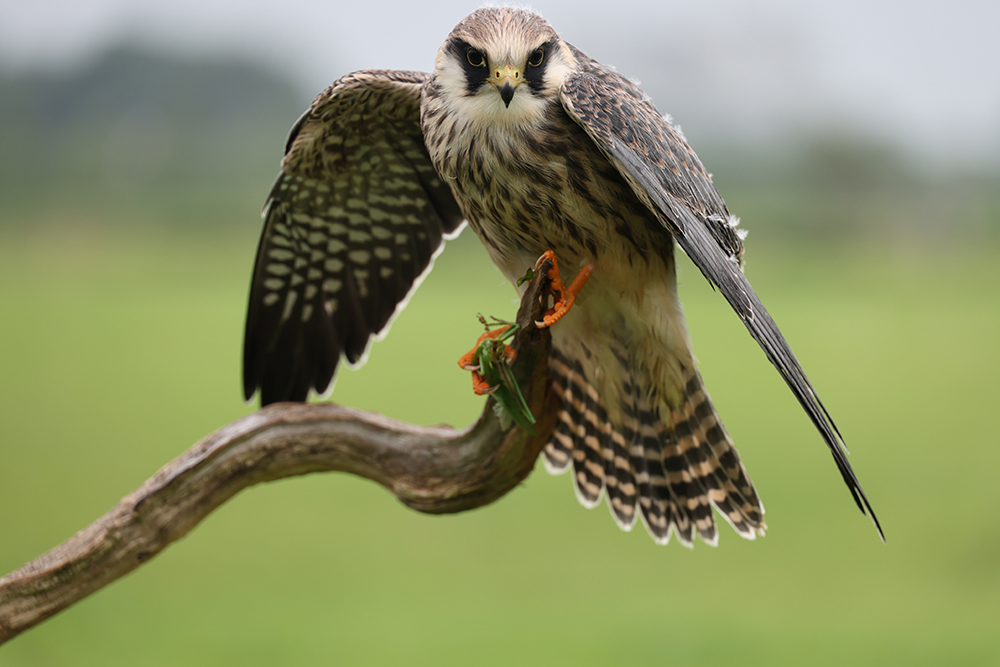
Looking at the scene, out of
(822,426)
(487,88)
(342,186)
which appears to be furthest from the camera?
(342,186)

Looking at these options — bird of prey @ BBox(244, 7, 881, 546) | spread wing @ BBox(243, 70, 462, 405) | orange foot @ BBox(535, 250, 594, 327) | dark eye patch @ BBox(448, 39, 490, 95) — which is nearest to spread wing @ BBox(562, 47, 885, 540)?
bird of prey @ BBox(244, 7, 881, 546)

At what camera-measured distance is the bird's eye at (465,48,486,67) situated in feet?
4.92

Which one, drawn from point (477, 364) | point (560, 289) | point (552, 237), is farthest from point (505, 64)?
point (477, 364)

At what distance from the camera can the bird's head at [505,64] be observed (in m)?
1.46

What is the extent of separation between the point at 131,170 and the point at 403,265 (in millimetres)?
4378

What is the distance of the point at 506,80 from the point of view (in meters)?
1.45

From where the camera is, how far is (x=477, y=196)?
1.67 metres

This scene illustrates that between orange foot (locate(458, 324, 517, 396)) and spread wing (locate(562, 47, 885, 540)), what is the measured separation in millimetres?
480

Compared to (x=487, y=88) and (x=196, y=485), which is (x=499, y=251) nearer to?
(x=487, y=88)

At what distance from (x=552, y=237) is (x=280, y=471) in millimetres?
909

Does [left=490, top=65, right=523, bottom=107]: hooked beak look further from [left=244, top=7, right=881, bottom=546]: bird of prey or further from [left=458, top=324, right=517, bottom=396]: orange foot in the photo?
[left=458, top=324, right=517, bottom=396]: orange foot

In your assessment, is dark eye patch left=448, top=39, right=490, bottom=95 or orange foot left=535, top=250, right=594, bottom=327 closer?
dark eye patch left=448, top=39, right=490, bottom=95

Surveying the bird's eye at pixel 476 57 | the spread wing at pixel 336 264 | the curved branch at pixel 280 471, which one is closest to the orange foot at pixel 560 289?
the curved branch at pixel 280 471

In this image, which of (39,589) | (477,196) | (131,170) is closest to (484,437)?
(477,196)
